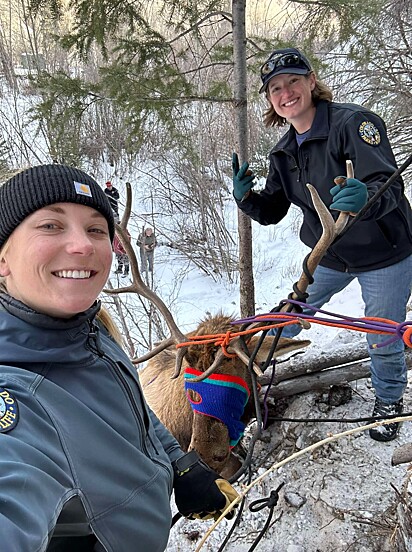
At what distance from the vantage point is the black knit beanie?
129cm

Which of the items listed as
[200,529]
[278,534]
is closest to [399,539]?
[278,534]

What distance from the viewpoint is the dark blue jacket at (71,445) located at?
0.91m

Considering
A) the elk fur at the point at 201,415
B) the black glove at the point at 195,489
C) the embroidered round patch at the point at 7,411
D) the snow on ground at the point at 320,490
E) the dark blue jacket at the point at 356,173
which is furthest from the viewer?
the elk fur at the point at 201,415

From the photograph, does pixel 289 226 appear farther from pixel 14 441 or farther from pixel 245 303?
pixel 14 441

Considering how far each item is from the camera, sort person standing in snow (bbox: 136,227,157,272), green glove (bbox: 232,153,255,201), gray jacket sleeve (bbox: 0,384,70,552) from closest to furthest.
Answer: gray jacket sleeve (bbox: 0,384,70,552) → green glove (bbox: 232,153,255,201) → person standing in snow (bbox: 136,227,157,272)

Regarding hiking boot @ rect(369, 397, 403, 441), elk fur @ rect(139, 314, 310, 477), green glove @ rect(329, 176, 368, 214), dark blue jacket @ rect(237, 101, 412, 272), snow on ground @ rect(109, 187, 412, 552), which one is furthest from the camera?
hiking boot @ rect(369, 397, 403, 441)

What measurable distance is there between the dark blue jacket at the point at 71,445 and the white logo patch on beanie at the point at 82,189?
14.7 inches

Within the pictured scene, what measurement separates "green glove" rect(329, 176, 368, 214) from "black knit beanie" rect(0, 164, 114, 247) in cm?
109

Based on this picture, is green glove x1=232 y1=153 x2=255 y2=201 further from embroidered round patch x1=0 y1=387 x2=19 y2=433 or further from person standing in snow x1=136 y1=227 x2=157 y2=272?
person standing in snow x1=136 y1=227 x2=157 y2=272

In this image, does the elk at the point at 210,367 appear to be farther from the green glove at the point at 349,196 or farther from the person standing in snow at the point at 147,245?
the person standing in snow at the point at 147,245

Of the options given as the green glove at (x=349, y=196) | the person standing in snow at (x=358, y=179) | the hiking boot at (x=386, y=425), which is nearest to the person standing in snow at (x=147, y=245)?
the person standing in snow at (x=358, y=179)

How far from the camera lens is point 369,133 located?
2.38 metres

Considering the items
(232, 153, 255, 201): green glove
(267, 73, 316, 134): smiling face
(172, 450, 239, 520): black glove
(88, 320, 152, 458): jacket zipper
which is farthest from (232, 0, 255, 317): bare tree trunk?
(88, 320, 152, 458): jacket zipper

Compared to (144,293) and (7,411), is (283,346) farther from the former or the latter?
(7,411)
